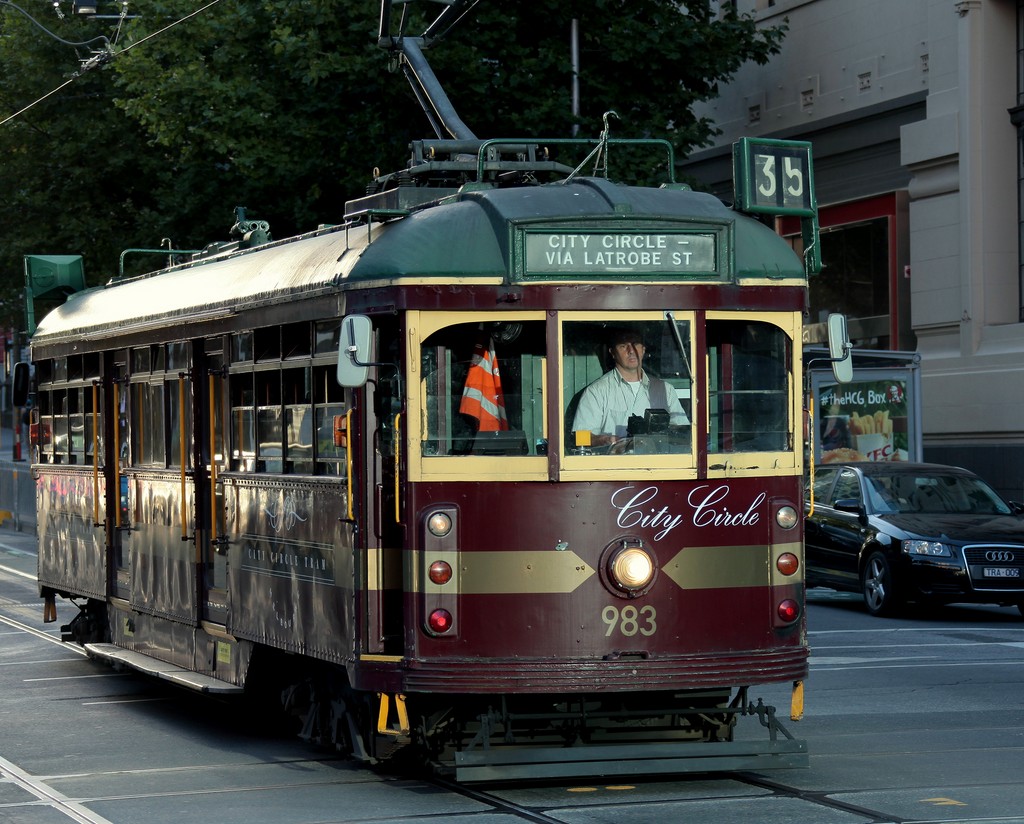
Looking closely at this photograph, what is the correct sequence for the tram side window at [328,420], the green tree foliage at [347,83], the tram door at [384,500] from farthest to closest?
1. the green tree foliage at [347,83]
2. the tram side window at [328,420]
3. the tram door at [384,500]

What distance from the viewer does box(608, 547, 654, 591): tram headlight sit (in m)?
9.21

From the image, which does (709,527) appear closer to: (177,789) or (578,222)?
(578,222)

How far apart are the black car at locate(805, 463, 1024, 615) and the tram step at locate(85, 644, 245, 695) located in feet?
22.6

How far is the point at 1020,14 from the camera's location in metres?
26.5

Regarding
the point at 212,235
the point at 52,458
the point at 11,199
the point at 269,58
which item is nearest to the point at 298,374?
the point at 52,458

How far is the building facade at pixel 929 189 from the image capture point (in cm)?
2623

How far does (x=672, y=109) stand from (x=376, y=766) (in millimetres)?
18701

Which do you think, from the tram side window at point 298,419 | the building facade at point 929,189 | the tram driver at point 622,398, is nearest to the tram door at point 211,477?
the tram side window at point 298,419

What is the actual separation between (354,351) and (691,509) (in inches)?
69.2

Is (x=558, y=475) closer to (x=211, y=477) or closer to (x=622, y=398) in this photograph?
(x=622, y=398)

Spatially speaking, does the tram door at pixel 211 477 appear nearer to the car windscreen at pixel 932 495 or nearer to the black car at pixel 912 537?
the black car at pixel 912 537

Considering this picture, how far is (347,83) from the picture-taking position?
25859 mm

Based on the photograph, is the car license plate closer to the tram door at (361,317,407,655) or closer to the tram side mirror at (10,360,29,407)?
the tram side mirror at (10,360,29,407)

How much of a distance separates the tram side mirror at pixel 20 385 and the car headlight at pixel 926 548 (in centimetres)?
807
